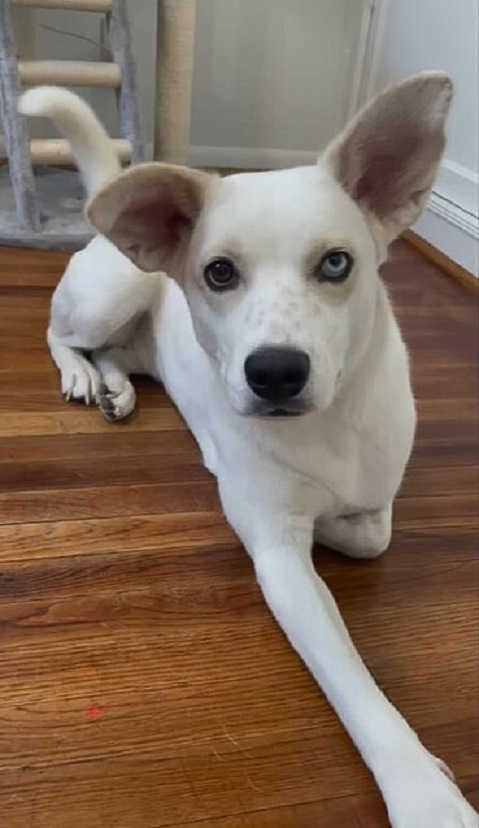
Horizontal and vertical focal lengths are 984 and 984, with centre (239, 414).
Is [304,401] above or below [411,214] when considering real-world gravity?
below

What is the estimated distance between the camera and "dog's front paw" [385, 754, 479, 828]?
99 cm

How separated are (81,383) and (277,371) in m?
0.85

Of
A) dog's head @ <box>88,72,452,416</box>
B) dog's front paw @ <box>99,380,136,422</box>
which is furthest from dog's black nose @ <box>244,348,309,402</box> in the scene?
dog's front paw @ <box>99,380,136,422</box>

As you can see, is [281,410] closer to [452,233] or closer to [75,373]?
[75,373]

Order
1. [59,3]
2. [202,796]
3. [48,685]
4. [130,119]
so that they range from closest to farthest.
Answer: [202,796], [48,685], [59,3], [130,119]

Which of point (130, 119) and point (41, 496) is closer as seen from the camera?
point (41, 496)

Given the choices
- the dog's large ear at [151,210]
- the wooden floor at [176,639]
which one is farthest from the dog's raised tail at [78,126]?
the wooden floor at [176,639]

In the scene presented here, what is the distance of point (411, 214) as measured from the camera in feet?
4.07

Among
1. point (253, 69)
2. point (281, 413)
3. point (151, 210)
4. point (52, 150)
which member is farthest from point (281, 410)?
point (253, 69)

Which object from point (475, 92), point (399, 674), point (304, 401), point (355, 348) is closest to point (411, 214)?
point (355, 348)

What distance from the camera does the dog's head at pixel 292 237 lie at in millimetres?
1110

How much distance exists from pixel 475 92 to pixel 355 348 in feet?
5.82

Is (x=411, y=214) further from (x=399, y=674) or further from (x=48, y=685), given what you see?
(x=48, y=685)

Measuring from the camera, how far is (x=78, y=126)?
66.2 inches
